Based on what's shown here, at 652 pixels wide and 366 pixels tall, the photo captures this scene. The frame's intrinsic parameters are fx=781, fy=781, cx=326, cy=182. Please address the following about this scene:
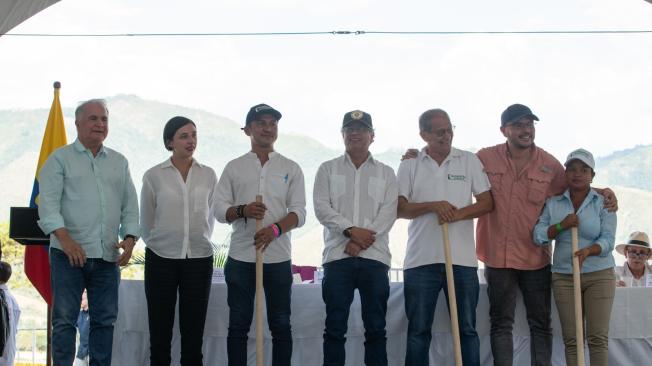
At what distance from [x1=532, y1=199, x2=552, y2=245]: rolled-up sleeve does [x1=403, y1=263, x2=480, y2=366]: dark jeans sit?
1.23ft

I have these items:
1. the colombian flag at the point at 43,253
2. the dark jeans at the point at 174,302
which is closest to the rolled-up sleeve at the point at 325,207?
the dark jeans at the point at 174,302

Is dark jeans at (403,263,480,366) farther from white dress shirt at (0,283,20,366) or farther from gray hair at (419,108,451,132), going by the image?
white dress shirt at (0,283,20,366)

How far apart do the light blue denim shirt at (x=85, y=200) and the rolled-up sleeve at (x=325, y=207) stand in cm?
91

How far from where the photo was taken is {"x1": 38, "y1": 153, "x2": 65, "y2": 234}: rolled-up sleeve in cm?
358

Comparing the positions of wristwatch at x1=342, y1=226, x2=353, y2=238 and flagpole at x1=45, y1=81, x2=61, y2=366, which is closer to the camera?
wristwatch at x1=342, y1=226, x2=353, y2=238

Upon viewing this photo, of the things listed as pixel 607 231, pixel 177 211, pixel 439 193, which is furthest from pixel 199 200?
pixel 607 231

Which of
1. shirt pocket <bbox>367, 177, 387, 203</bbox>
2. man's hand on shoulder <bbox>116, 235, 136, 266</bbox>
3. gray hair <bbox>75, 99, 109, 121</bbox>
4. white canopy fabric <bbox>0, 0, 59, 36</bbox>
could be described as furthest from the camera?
white canopy fabric <bbox>0, 0, 59, 36</bbox>

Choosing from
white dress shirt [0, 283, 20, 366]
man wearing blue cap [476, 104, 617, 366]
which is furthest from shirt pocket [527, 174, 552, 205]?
white dress shirt [0, 283, 20, 366]

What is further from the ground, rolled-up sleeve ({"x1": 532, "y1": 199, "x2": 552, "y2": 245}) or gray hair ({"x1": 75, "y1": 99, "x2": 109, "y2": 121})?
gray hair ({"x1": 75, "y1": 99, "x2": 109, "y2": 121})

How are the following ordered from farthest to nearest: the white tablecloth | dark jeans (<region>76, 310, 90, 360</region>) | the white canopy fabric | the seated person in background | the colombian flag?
dark jeans (<region>76, 310, 90, 360</region>)
the seated person in background
the colombian flag
the white canopy fabric
the white tablecloth

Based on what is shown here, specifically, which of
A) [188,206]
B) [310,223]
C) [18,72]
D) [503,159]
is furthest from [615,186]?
[18,72]

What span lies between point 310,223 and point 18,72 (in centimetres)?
748

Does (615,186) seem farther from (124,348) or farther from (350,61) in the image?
(124,348)

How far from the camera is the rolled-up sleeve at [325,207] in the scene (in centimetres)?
388
